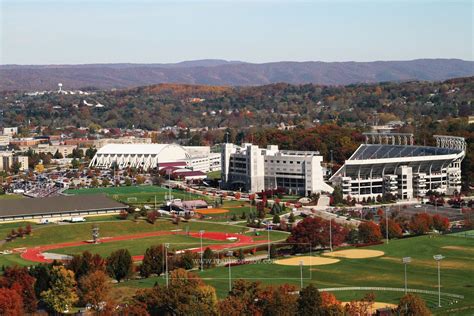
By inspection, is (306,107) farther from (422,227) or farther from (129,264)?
(129,264)

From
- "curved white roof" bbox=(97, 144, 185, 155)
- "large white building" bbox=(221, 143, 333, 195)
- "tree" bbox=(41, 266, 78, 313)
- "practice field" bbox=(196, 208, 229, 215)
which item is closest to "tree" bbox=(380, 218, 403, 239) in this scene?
"practice field" bbox=(196, 208, 229, 215)

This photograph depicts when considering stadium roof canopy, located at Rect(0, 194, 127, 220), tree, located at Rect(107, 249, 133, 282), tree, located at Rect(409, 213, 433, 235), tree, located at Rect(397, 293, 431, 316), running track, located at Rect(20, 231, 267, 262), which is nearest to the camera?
tree, located at Rect(397, 293, 431, 316)

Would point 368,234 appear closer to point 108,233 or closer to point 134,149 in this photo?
point 108,233

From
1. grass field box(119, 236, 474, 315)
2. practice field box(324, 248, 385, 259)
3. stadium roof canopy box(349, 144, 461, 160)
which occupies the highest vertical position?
stadium roof canopy box(349, 144, 461, 160)

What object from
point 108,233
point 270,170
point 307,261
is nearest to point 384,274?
point 307,261

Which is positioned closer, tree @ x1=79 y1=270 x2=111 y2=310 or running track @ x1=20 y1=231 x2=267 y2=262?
tree @ x1=79 y1=270 x2=111 y2=310

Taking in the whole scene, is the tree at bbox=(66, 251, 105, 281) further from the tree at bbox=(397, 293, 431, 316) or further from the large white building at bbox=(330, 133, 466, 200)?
the large white building at bbox=(330, 133, 466, 200)

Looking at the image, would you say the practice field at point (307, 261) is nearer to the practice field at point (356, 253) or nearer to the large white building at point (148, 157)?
the practice field at point (356, 253)
